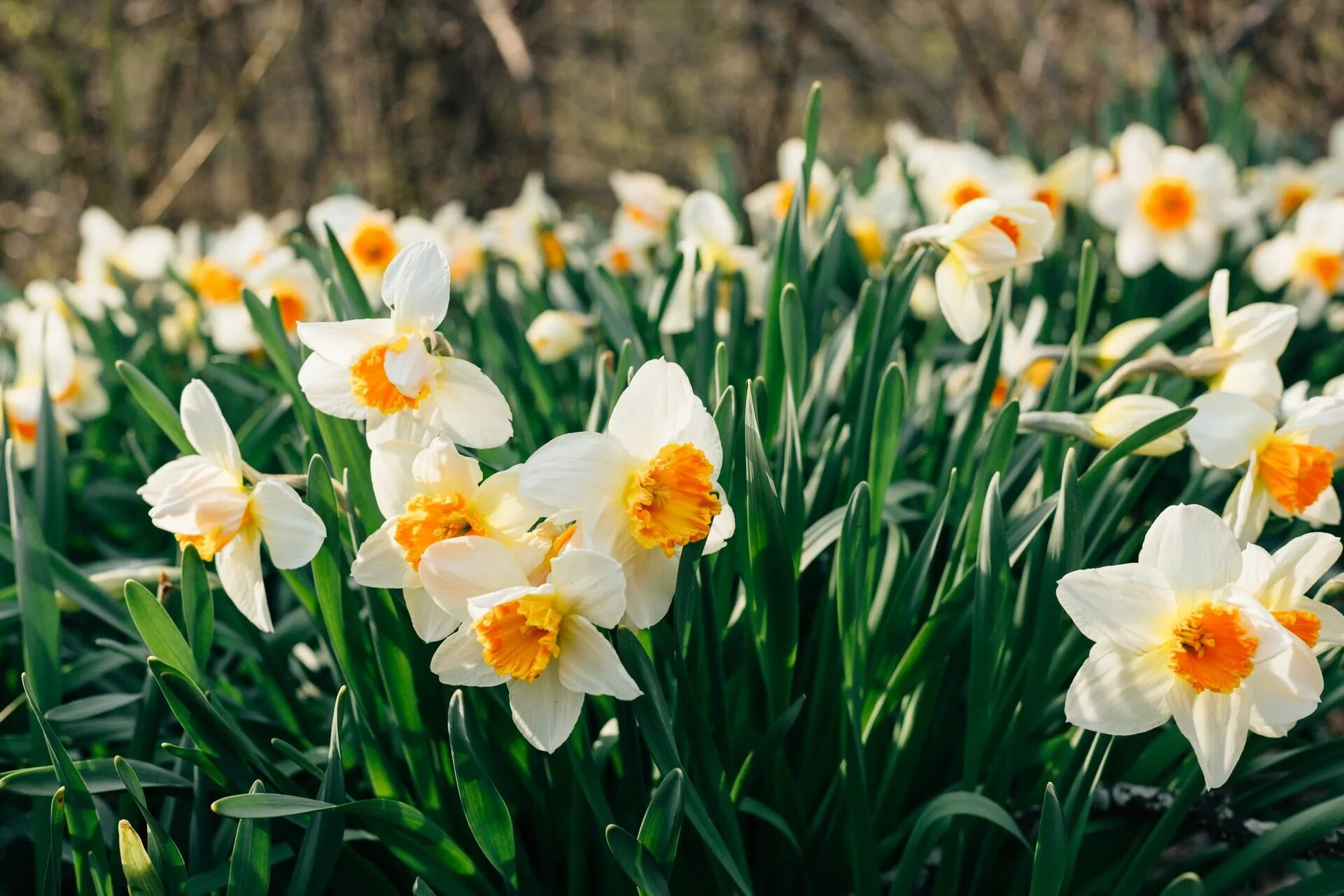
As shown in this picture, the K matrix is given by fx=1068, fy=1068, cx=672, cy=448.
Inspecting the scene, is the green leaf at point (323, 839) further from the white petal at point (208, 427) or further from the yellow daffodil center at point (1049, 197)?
the yellow daffodil center at point (1049, 197)

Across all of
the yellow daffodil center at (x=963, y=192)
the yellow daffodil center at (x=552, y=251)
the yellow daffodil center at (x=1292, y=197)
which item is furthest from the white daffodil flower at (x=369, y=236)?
the yellow daffodil center at (x=1292, y=197)

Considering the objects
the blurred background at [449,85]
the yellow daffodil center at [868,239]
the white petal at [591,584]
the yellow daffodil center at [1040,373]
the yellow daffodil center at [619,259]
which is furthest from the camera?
the blurred background at [449,85]

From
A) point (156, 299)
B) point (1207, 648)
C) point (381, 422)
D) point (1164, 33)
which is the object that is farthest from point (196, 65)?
point (1207, 648)

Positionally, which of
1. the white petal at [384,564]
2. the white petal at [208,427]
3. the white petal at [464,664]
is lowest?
the white petal at [464,664]

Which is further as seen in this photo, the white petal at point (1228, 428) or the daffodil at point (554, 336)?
the daffodil at point (554, 336)

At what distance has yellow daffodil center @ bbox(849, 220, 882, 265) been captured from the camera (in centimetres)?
220

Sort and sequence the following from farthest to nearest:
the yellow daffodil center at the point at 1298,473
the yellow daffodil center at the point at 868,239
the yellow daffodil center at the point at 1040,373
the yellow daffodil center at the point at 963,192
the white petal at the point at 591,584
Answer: the yellow daffodil center at the point at 868,239, the yellow daffodil center at the point at 963,192, the yellow daffodil center at the point at 1040,373, the yellow daffodil center at the point at 1298,473, the white petal at the point at 591,584

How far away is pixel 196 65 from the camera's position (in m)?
5.45

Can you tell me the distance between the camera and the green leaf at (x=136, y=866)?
2.58 feet

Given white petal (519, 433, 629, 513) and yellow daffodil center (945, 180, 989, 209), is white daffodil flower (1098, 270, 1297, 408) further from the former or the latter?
yellow daffodil center (945, 180, 989, 209)

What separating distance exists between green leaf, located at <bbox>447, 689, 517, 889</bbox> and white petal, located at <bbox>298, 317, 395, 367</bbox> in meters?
0.30

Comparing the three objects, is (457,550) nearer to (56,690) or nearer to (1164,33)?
(56,690)

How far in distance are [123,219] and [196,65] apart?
5.42ft

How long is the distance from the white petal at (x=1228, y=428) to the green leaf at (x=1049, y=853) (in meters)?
0.38
